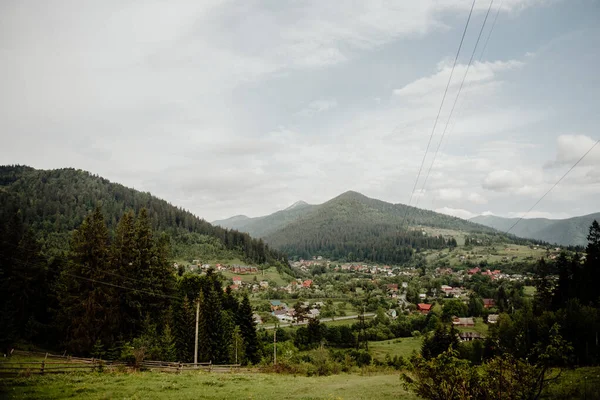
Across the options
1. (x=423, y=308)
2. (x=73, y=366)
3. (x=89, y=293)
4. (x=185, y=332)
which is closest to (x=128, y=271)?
(x=89, y=293)

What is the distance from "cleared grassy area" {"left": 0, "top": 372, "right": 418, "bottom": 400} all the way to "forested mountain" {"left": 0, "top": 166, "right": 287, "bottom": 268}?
376ft

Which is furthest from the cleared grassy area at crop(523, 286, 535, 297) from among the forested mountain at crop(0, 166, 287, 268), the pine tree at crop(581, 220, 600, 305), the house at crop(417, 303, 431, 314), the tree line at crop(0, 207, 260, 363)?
the tree line at crop(0, 207, 260, 363)

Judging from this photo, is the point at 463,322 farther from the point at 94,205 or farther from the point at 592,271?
the point at 94,205

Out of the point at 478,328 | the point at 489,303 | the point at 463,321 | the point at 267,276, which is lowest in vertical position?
the point at 478,328

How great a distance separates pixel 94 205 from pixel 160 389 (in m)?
159

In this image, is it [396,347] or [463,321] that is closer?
[396,347]

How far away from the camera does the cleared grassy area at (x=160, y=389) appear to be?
15609mm

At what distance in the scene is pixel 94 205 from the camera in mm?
150875

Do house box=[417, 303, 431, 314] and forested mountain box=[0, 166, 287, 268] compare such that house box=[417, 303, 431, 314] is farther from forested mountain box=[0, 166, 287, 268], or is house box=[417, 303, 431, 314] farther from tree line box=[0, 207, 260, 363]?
tree line box=[0, 207, 260, 363]

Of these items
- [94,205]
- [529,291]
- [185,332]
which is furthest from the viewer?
[94,205]

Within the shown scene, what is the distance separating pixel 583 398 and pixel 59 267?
161ft

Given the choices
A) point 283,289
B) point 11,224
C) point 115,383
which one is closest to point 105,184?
point 283,289

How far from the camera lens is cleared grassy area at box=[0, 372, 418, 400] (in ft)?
51.2

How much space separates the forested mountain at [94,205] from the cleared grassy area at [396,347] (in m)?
86.3
